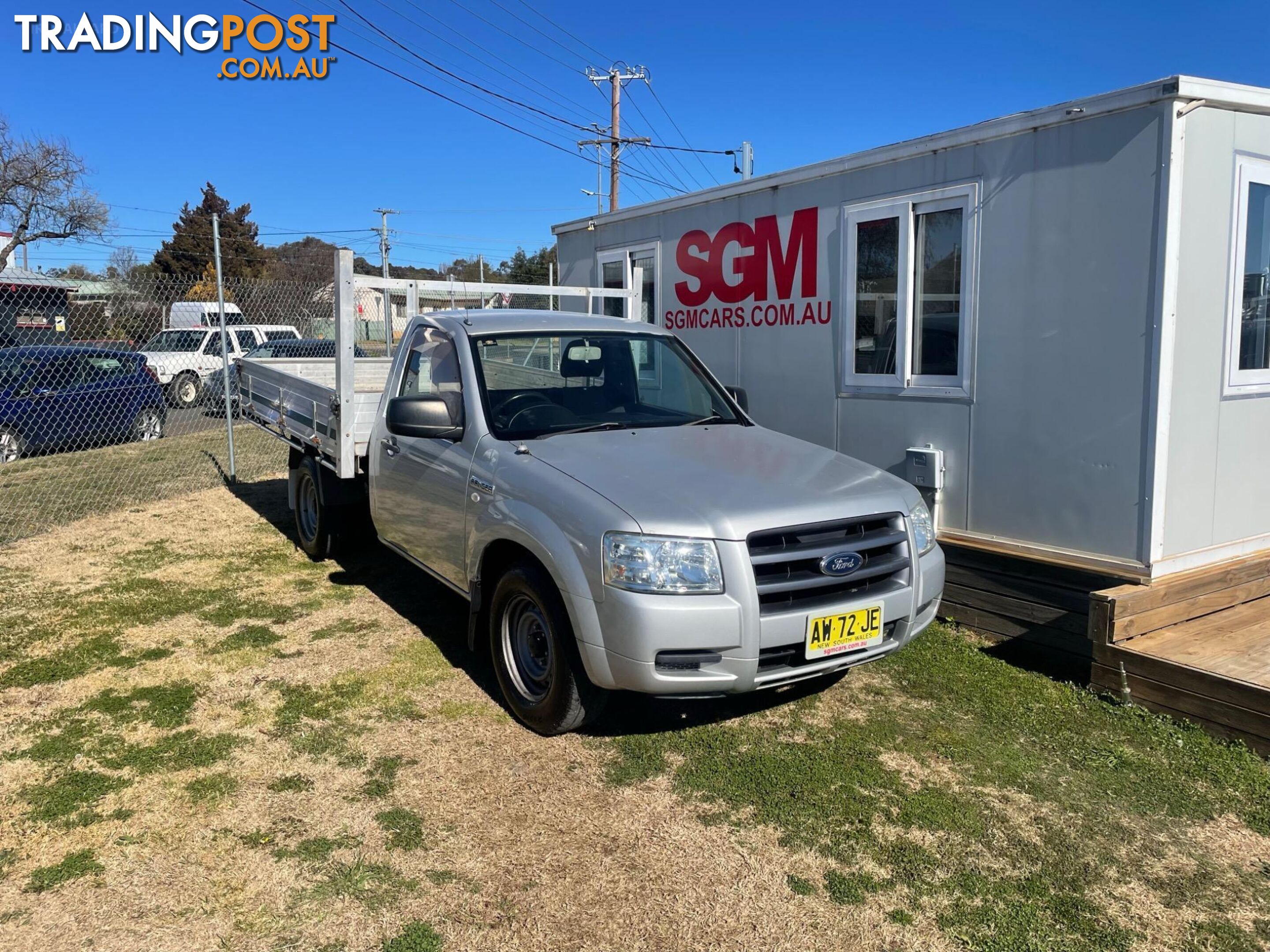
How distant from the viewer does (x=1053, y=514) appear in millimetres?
5445

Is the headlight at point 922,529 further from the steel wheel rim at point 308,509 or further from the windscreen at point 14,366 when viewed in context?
the windscreen at point 14,366

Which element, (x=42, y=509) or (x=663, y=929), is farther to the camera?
(x=42, y=509)

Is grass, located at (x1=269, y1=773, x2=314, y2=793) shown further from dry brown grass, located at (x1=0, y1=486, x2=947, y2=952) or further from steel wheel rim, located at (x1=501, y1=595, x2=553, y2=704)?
steel wheel rim, located at (x1=501, y1=595, x2=553, y2=704)

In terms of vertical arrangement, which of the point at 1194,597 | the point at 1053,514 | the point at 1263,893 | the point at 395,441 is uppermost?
the point at 395,441

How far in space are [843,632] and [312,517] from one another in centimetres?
503

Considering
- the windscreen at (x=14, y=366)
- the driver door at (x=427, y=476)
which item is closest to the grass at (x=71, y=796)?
the driver door at (x=427, y=476)

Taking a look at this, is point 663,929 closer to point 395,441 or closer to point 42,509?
point 395,441

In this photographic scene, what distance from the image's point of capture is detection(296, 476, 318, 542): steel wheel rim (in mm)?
7312

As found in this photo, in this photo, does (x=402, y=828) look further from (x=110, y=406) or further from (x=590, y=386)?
(x=110, y=406)

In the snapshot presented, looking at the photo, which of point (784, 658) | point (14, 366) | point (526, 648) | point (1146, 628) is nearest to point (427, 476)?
point (526, 648)

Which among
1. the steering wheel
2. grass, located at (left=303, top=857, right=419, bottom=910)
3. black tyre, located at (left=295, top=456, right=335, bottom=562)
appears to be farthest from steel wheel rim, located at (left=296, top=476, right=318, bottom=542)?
grass, located at (left=303, top=857, right=419, bottom=910)

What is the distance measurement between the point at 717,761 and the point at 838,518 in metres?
1.21

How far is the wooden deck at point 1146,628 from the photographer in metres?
4.32

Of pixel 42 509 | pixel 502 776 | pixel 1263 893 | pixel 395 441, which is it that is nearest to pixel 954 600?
pixel 1263 893
